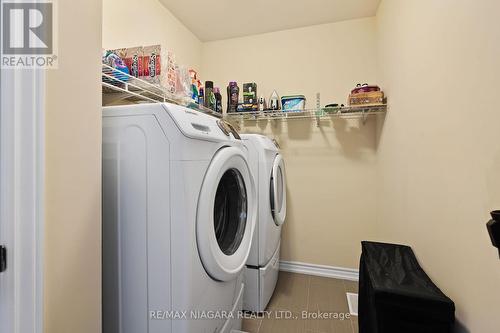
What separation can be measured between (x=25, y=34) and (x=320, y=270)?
2510 millimetres

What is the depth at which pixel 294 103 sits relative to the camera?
2197 mm

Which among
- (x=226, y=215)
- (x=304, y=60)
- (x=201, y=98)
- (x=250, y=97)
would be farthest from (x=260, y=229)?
(x=304, y=60)

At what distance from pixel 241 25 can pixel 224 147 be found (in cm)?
181

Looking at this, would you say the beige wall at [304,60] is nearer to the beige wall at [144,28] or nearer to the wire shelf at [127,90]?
the beige wall at [144,28]

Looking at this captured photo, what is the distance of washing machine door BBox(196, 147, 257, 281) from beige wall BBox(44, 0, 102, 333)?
36 centimetres

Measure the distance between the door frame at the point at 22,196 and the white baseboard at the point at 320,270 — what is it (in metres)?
2.09

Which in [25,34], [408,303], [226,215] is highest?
[25,34]

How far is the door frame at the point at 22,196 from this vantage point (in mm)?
593

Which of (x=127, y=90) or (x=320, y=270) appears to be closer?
(x=127, y=90)

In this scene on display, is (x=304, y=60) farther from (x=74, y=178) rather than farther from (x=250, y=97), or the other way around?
(x=74, y=178)

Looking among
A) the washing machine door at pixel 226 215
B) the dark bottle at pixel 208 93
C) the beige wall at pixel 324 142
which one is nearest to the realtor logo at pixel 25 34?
the washing machine door at pixel 226 215

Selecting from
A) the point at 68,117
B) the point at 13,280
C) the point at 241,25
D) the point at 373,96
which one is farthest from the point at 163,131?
the point at 241,25

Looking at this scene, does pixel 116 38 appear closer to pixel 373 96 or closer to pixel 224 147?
pixel 224 147

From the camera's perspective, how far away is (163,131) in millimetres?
861
